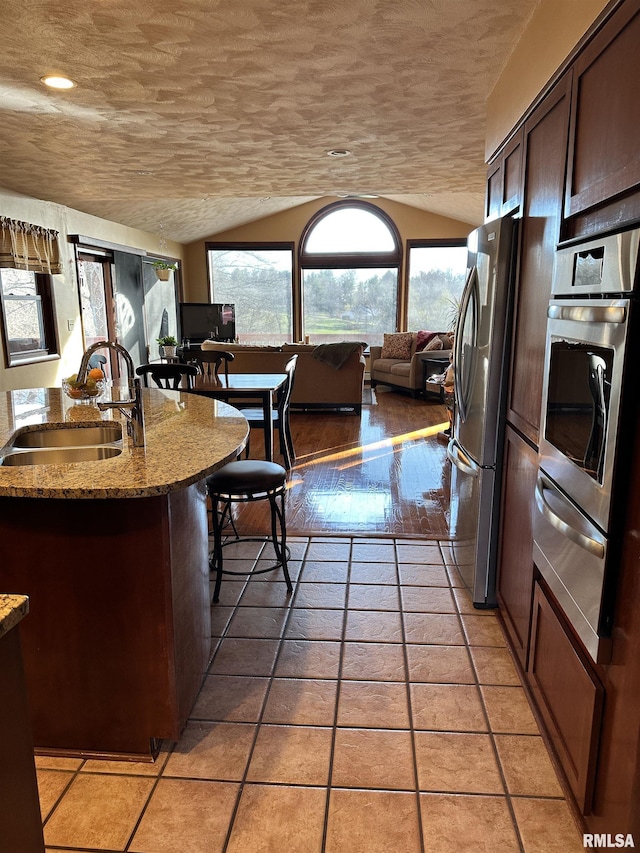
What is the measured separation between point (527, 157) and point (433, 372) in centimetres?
611

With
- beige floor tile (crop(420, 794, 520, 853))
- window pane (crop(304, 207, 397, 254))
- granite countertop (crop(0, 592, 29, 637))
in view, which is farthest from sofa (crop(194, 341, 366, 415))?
granite countertop (crop(0, 592, 29, 637))

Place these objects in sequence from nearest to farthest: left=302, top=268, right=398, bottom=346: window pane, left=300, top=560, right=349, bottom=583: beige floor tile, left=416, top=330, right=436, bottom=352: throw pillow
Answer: left=300, top=560, right=349, bottom=583: beige floor tile, left=416, top=330, right=436, bottom=352: throw pillow, left=302, top=268, right=398, bottom=346: window pane

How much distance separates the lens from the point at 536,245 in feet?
6.64

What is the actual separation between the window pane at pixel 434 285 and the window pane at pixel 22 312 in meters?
6.06

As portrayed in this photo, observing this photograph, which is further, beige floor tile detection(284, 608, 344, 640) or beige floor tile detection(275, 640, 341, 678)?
beige floor tile detection(284, 608, 344, 640)

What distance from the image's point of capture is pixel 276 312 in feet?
34.1

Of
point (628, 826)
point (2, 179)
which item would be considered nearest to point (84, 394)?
point (628, 826)

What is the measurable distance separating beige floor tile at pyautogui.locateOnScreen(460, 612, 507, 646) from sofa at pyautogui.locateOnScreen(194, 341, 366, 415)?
15.3 ft

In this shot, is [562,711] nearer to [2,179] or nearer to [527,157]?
[527,157]

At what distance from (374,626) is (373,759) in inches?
29.7

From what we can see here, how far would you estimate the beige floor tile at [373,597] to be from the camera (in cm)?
266

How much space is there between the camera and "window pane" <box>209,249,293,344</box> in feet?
33.7

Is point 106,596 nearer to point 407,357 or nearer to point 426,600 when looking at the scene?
point 426,600

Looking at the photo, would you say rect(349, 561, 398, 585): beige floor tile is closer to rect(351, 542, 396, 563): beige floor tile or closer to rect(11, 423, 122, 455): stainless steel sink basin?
rect(351, 542, 396, 563): beige floor tile
